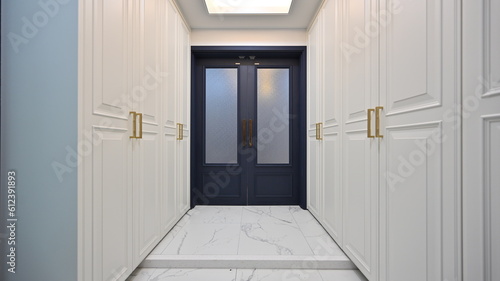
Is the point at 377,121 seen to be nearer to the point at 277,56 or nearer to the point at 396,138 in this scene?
the point at 396,138

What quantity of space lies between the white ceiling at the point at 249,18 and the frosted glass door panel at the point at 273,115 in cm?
60

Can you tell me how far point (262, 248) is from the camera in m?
2.13

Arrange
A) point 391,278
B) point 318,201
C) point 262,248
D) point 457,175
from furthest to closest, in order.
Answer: point 318,201 < point 262,248 < point 391,278 < point 457,175

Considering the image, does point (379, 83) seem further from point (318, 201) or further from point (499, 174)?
point (318, 201)

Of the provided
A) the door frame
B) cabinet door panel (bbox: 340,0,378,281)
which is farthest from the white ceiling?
cabinet door panel (bbox: 340,0,378,281)

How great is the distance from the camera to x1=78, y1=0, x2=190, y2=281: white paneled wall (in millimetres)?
1270

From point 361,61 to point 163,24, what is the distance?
1.70 metres

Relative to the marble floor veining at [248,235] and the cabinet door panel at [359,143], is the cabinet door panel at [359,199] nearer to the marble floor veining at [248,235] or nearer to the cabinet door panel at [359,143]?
the cabinet door panel at [359,143]

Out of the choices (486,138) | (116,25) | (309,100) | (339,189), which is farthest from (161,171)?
(486,138)

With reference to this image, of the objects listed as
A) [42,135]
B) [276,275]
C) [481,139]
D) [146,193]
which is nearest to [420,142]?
[481,139]

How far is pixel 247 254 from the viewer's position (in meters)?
2.03

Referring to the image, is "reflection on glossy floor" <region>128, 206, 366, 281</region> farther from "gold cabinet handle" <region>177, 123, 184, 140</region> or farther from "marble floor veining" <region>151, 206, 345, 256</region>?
"gold cabinet handle" <region>177, 123, 184, 140</region>

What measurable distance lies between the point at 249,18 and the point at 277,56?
70cm

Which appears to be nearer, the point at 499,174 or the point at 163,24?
the point at 499,174
